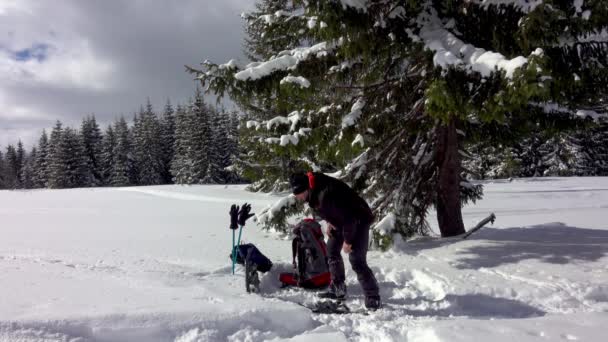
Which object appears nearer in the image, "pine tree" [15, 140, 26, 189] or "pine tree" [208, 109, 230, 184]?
"pine tree" [208, 109, 230, 184]

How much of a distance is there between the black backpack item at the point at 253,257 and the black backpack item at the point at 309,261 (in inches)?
12.1

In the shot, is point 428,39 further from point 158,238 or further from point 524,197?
point 524,197

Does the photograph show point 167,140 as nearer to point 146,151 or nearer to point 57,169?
point 146,151

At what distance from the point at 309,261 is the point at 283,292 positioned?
584 millimetres

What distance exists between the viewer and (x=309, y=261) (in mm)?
5148

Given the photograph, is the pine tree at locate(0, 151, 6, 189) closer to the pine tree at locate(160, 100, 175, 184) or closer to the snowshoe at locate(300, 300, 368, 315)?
the pine tree at locate(160, 100, 175, 184)

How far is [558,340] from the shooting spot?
2.94 metres

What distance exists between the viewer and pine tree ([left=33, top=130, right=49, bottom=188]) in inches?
2191

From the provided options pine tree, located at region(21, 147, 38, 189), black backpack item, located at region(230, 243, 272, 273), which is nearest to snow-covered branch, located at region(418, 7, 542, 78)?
black backpack item, located at region(230, 243, 272, 273)

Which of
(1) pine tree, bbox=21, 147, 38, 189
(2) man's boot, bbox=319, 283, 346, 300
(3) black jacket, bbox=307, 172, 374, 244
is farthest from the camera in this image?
(1) pine tree, bbox=21, 147, 38, 189

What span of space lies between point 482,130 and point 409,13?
10.3 ft

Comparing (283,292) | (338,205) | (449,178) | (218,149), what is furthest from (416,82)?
(218,149)

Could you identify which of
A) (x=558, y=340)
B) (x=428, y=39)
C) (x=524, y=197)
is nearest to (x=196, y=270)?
(x=558, y=340)

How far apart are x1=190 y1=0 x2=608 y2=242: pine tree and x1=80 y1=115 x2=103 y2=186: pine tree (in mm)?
54928
